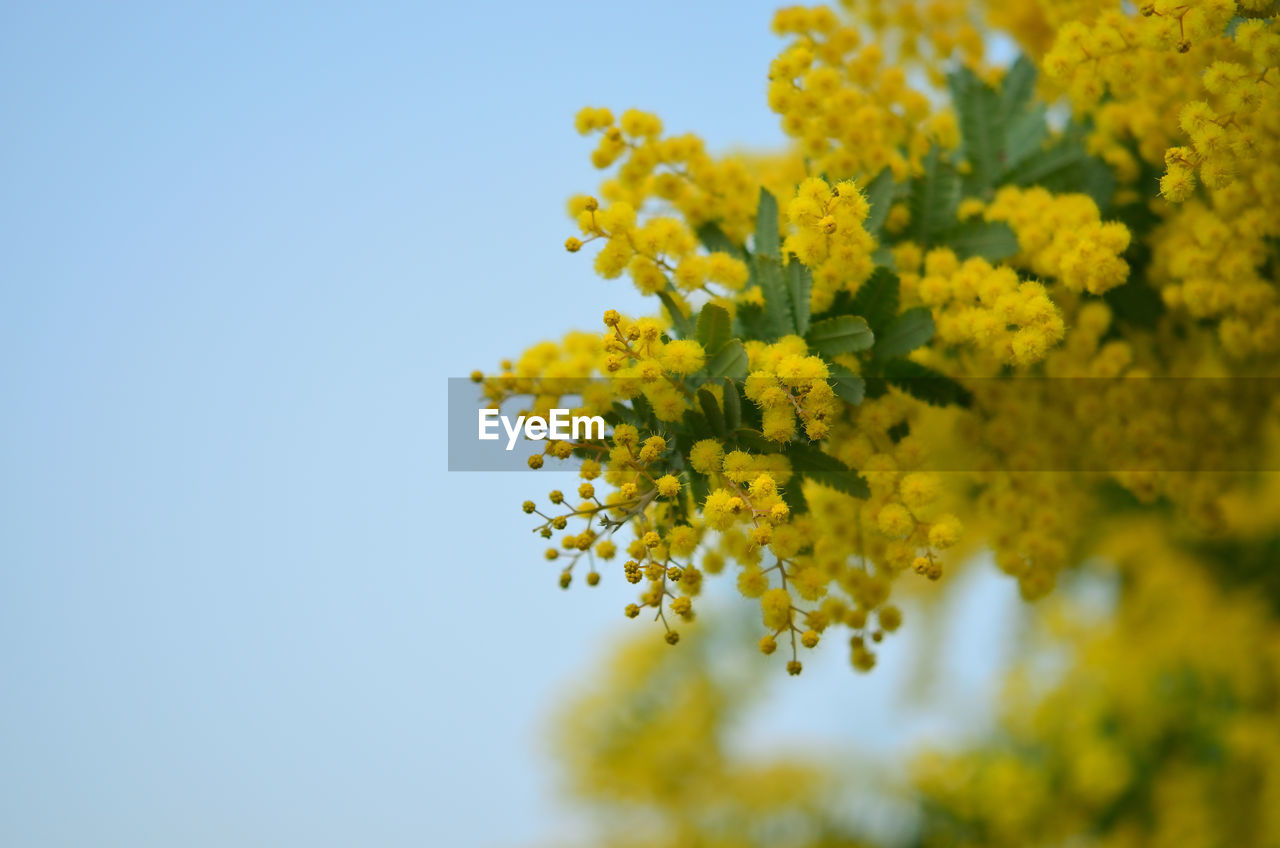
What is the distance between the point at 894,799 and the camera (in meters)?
6.75

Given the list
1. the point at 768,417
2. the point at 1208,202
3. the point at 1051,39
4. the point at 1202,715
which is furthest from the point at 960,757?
the point at 768,417

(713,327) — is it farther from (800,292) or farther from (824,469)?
(824,469)

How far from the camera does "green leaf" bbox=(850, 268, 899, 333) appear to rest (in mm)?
2141

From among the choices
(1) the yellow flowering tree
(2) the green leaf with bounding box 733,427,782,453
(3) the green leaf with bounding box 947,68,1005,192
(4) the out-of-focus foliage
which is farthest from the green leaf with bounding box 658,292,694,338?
(4) the out-of-focus foliage

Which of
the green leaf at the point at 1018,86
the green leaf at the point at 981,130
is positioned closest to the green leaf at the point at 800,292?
the green leaf at the point at 981,130

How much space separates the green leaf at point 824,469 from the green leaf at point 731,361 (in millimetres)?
174

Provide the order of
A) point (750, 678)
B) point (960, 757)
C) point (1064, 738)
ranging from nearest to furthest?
point (1064, 738)
point (960, 757)
point (750, 678)

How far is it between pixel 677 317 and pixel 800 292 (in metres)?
0.25

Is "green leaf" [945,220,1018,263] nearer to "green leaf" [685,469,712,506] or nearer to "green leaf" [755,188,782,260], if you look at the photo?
"green leaf" [755,188,782,260]

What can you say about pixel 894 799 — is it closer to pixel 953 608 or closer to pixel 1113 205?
pixel 953 608

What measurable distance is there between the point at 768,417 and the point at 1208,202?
1330 mm

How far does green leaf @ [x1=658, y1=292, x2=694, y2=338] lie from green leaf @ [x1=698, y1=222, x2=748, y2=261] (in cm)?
29

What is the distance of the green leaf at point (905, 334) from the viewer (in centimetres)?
213

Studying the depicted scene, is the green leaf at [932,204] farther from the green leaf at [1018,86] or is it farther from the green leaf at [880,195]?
the green leaf at [1018,86]
